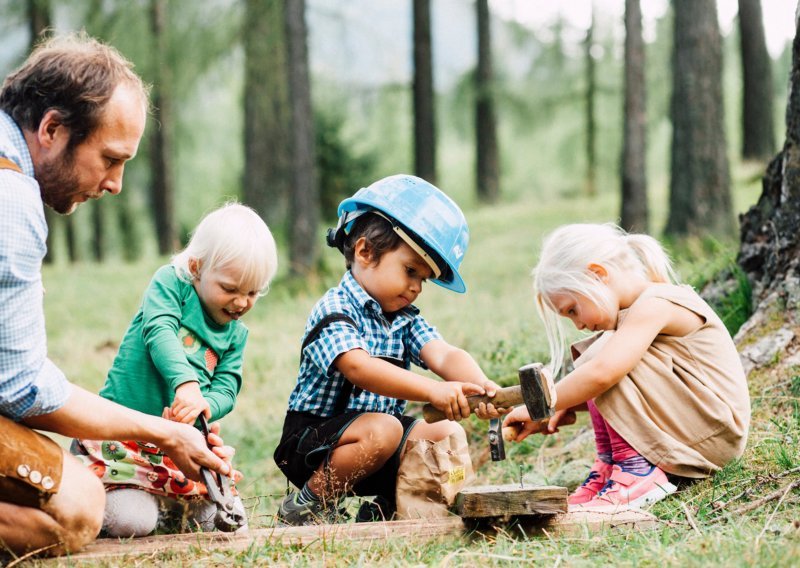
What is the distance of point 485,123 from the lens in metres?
19.8

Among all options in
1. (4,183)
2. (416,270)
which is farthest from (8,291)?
(416,270)

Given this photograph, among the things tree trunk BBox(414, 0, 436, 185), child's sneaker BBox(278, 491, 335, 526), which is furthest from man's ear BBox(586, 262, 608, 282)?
tree trunk BBox(414, 0, 436, 185)

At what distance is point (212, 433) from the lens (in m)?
3.10

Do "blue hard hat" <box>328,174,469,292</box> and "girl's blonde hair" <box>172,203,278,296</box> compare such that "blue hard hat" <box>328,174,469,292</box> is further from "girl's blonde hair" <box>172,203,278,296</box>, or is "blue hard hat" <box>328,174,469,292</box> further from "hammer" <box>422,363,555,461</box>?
"hammer" <box>422,363,555,461</box>

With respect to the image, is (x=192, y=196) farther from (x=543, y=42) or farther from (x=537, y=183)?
(x=543, y=42)

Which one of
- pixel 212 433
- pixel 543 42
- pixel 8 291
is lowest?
pixel 212 433

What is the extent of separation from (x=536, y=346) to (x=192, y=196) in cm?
2629

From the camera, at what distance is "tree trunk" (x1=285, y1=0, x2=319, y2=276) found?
10367 mm

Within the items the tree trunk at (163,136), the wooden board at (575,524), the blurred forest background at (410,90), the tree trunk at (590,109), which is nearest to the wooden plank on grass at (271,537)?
the wooden board at (575,524)

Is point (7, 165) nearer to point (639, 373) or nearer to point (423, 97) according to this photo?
point (639, 373)

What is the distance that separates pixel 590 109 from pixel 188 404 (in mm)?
19055

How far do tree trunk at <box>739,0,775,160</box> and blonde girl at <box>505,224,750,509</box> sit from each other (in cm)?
1417

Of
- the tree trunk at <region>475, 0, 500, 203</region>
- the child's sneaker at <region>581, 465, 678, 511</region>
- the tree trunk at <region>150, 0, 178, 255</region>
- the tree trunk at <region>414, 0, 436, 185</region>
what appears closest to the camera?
the child's sneaker at <region>581, 465, 678, 511</region>

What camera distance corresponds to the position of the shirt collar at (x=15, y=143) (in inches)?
101
